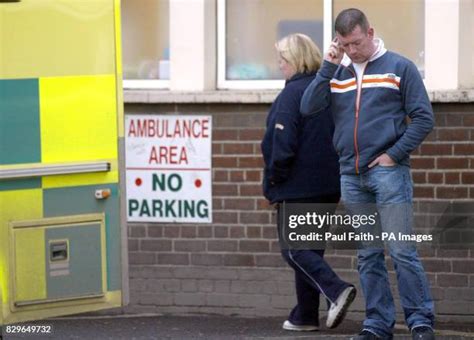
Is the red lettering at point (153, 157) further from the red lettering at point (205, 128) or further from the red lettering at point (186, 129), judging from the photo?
the red lettering at point (205, 128)

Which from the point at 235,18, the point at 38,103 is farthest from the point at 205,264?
the point at 38,103

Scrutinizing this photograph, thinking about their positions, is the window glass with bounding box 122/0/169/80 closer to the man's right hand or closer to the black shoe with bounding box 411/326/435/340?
the man's right hand

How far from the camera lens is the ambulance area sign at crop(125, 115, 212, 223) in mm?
8461

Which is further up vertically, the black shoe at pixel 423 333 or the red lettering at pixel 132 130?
the red lettering at pixel 132 130

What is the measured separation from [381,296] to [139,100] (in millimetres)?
2601

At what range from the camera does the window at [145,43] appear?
8781mm

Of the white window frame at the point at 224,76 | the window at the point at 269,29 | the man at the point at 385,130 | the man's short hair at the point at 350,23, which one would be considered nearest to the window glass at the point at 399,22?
the window at the point at 269,29

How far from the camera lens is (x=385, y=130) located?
6.50 meters

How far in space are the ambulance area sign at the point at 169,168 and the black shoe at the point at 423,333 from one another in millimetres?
2397

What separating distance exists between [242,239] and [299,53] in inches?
69.8

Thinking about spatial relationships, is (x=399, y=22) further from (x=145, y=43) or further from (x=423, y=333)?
(x=423, y=333)

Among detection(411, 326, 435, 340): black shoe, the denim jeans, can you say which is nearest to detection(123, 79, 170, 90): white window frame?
the denim jeans

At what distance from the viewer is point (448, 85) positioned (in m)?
8.07

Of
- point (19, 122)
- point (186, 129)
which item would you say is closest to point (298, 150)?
point (186, 129)
